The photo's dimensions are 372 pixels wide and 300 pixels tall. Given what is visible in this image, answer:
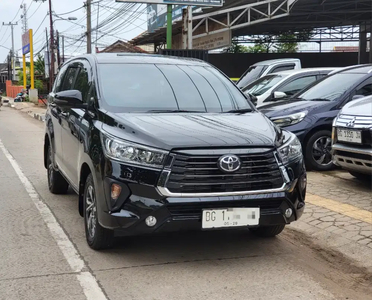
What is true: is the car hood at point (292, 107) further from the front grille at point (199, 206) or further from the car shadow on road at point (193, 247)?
the front grille at point (199, 206)

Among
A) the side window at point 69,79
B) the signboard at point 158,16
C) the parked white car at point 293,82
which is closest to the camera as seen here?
the side window at point 69,79

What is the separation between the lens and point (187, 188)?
386cm

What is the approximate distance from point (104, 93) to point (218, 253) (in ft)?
6.14

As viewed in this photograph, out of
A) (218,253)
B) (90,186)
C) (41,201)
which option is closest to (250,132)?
(218,253)

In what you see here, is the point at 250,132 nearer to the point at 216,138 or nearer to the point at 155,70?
the point at 216,138

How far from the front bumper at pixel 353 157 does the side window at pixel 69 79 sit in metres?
Result: 3.63

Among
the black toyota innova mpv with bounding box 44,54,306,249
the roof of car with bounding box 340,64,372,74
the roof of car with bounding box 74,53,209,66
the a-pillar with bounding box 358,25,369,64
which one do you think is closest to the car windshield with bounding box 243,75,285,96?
the roof of car with bounding box 340,64,372,74

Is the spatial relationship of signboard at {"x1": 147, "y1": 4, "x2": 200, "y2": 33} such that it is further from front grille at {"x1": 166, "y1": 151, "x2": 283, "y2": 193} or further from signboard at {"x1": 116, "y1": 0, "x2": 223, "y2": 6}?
front grille at {"x1": 166, "y1": 151, "x2": 283, "y2": 193}

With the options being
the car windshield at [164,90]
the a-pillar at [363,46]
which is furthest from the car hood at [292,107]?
the a-pillar at [363,46]

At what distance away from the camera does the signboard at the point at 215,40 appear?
25203 mm

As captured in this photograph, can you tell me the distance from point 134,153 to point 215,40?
22.2 meters

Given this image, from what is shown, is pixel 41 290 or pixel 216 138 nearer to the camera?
pixel 41 290

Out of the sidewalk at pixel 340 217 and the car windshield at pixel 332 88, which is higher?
the car windshield at pixel 332 88

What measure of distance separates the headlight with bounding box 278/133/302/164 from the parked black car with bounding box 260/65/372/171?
361 centimetres
